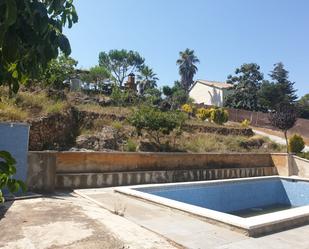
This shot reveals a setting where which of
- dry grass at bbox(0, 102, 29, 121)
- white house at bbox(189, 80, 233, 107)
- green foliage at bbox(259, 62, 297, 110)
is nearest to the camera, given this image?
dry grass at bbox(0, 102, 29, 121)

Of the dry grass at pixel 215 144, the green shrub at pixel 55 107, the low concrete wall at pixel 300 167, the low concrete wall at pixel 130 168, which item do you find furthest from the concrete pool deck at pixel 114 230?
the low concrete wall at pixel 300 167

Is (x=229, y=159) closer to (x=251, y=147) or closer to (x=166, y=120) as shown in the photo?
(x=166, y=120)

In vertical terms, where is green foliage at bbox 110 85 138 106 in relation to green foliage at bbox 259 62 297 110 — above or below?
below

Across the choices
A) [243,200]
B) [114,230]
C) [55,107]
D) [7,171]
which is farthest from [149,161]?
[7,171]

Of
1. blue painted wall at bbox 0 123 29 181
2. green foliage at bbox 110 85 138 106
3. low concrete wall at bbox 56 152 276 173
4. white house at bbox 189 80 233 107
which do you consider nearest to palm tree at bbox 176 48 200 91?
white house at bbox 189 80 233 107

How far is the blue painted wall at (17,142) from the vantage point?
938cm

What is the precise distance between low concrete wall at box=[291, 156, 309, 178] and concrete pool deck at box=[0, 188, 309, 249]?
11.9m

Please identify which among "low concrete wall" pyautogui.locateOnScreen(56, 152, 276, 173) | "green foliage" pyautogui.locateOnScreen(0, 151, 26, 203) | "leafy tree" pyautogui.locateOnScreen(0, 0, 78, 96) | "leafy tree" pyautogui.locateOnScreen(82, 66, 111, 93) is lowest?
"green foliage" pyautogui.locateOnScreen(0, 151, 26, 203)

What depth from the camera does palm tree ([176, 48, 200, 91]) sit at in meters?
67.5

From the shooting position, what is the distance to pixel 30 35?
1.55 metres

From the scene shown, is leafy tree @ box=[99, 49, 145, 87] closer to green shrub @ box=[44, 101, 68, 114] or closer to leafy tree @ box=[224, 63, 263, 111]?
leafy tree @ box=[224, 63, 263, 111]

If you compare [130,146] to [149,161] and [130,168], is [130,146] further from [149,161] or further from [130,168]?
[130,168]

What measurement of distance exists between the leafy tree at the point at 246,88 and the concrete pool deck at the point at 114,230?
42.6m

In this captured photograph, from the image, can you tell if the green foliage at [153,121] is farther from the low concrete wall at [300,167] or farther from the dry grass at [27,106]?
the low concrete wall at [300,167]
